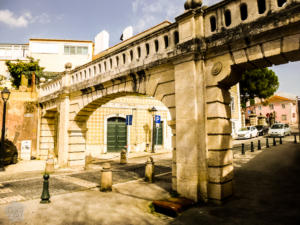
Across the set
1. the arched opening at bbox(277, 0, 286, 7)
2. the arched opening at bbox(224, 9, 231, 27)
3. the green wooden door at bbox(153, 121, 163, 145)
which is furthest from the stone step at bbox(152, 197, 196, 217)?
the green wooden door at bbox(153, 121, 163, 145)

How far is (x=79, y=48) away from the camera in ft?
89.0

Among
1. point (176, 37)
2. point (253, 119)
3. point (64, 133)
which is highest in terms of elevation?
point (176, 37)

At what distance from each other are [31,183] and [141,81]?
18.6 feet

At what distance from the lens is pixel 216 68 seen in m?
5.52

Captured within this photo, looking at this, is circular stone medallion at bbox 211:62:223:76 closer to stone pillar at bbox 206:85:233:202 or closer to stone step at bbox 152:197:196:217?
stone pillar at bbox 206:85:233:202

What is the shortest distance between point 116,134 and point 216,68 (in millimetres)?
Result: 13415

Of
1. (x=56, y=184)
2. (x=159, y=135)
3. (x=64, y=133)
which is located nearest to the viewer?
(x=56, y=184)

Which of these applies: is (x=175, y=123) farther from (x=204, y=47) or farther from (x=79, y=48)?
(x=79, y=48)

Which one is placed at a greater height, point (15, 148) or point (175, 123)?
point (175, 123)

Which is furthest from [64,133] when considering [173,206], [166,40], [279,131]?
[279,131]

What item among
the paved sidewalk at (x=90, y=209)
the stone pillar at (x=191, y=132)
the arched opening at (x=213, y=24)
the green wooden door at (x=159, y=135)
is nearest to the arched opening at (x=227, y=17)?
the arched opening at (x=213, y=24)

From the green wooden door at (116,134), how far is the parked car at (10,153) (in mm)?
6428

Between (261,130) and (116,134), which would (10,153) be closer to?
(116,134)

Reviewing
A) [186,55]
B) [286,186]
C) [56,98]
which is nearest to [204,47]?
[186,55]
